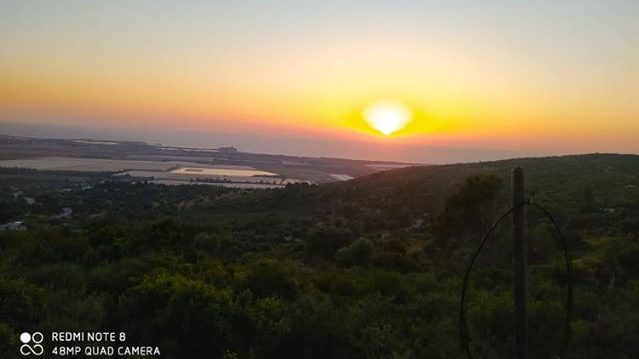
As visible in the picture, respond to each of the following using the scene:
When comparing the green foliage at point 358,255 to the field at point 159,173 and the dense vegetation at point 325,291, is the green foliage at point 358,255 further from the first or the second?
the field at point 159,173

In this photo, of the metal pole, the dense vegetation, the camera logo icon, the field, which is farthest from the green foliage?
the field

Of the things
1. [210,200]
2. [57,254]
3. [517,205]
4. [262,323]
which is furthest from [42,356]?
[210,200]

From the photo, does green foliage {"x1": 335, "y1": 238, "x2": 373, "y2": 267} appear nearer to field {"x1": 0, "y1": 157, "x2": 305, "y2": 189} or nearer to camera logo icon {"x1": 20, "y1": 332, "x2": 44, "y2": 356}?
Answer: camera logo icon {"x1": 20, "y1": 332, "x2": 44, "y2": 356}

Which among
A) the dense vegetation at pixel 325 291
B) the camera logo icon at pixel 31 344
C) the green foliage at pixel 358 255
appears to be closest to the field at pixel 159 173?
the dense vegetation at pixel 325 291

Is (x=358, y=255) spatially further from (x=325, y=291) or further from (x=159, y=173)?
(x=159, y=173)

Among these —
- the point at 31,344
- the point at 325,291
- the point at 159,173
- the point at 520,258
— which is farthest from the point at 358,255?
the point at 159,173
